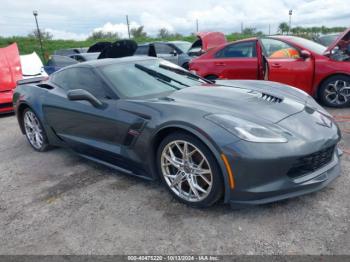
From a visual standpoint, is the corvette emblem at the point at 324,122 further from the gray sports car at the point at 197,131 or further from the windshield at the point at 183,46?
the windshield at the point at 183,46

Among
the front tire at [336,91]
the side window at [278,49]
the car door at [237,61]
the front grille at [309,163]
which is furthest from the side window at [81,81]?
the front tire at [336,91]

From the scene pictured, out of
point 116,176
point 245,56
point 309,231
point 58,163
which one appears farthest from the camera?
point 245,56

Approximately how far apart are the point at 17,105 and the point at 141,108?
2.65 metres

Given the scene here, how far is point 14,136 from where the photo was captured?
5551mm

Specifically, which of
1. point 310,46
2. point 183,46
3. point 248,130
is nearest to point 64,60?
point 183,46

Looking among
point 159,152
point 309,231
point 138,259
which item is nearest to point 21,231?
point 138,259

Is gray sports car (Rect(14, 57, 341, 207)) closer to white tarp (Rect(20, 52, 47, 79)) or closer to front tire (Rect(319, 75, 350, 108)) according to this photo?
front tire (Rect(319, 75, 350, 108))

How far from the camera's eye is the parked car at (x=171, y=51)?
10.3 metres

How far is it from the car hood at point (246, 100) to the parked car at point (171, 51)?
267 inches

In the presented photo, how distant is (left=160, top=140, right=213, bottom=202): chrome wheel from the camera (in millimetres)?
2617

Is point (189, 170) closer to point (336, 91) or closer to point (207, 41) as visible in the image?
point (336, 91)

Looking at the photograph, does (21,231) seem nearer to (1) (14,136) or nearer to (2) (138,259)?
(2) (138,259)

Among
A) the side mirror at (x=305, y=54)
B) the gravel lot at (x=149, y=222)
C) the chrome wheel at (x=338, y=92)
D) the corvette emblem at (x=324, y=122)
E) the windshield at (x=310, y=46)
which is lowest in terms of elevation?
the gravel lot at (x=149, y=222)

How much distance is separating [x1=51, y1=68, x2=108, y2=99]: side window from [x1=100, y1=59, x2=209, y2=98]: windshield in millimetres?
126
